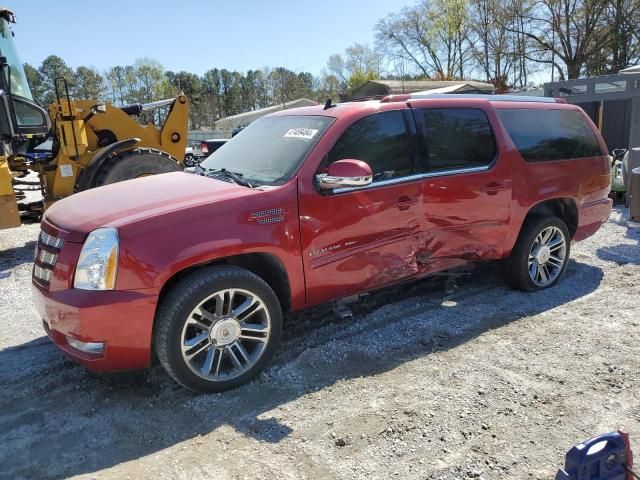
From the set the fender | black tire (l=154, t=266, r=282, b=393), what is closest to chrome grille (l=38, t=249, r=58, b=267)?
black tire (l=154, t=266, r=282, b=393)

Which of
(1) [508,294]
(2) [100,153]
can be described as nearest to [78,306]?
(1) [508,294]

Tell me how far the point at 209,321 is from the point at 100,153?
17.6 ft

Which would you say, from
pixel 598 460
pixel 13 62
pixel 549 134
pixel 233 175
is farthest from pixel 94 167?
pixel 598 460

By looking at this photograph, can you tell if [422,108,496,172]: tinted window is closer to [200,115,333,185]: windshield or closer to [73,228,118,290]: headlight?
[200,115,333,185]: windshield

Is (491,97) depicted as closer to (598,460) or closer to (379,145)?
(379,145)

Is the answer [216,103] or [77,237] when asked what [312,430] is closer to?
[77,237]

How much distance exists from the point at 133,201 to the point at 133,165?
15.0ft

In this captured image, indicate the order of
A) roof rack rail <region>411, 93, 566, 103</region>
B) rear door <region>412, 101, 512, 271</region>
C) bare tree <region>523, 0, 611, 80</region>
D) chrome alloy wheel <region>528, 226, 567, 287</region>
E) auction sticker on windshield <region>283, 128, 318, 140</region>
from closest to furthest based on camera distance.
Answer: auction sticker on windshield <region>283, 128, 318, 140</region>
rear door <region>412, 101, 512, 271</region>
roof rack rail <region>411, 93, 566, 103</region>
chrome alloy wheel <region>528, 226, 567, 287</region>
bare tree <region>523, 0, 611, 80</region>

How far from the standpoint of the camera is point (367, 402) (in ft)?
10.7

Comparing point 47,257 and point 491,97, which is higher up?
point 491,97

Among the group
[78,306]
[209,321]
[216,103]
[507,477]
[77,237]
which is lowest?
[507,477]

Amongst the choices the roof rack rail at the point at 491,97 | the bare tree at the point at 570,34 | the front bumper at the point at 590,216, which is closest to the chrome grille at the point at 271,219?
the roof rack rail at the point at 491,97

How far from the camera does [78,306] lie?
299 cm

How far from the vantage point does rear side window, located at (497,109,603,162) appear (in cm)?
484
